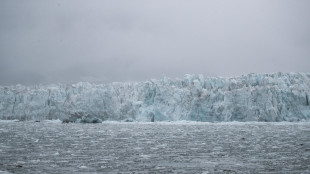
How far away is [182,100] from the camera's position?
5684cm

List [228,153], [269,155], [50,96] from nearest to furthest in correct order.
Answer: [269,155] → [228,153] → [50,96]

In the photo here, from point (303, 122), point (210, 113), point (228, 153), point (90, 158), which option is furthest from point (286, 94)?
point (90, 158)

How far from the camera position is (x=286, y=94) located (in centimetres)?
5059

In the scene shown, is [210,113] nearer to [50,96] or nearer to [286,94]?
[286,94]

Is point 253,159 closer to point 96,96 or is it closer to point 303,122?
point 303,122

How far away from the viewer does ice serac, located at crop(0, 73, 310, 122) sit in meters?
50.7

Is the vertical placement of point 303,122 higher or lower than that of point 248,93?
lower

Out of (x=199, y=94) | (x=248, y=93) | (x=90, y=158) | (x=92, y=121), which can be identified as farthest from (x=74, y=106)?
(x=90, y=158)

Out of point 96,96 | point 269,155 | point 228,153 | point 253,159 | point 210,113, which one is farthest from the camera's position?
point 96,96

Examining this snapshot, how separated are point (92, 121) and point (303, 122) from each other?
32.2m

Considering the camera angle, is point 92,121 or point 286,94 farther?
point 92,121

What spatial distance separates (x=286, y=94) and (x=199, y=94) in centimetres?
1294

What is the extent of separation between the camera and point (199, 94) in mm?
56688

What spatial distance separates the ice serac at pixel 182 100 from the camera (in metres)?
50.7
